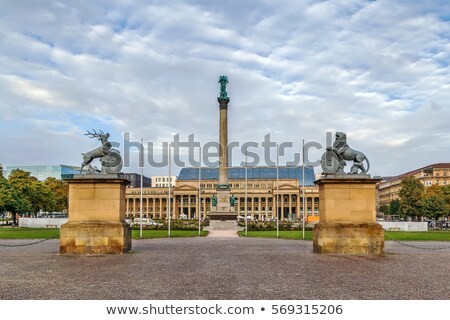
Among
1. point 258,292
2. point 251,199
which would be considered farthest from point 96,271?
point 251,199

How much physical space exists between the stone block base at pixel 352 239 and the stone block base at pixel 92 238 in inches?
441

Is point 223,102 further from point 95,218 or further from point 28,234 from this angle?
point 95,218

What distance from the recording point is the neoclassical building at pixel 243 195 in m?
178

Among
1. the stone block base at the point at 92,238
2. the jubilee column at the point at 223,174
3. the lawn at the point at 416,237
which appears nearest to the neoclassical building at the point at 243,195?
the jubilee column at the point at 223,174

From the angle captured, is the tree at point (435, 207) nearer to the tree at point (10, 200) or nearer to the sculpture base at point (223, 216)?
the sculpture base at point (223, 216)

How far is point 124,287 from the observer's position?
14008mm

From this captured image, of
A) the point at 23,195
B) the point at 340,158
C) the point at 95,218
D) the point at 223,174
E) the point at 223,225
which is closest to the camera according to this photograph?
the point at 95,218

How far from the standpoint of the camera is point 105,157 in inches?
1055

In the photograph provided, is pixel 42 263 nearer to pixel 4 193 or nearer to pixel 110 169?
pixel 110 169

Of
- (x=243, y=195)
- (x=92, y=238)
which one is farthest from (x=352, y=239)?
(x=243, y=195)

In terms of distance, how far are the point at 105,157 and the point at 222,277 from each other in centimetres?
1327

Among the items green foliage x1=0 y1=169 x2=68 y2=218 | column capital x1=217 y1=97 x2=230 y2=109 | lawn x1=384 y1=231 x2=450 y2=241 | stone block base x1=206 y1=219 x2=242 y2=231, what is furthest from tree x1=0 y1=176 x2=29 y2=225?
lawn x1=384 y1=231 x2=450 y2=241

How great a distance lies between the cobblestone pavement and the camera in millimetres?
13031

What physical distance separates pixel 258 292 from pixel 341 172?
49.0 feet
